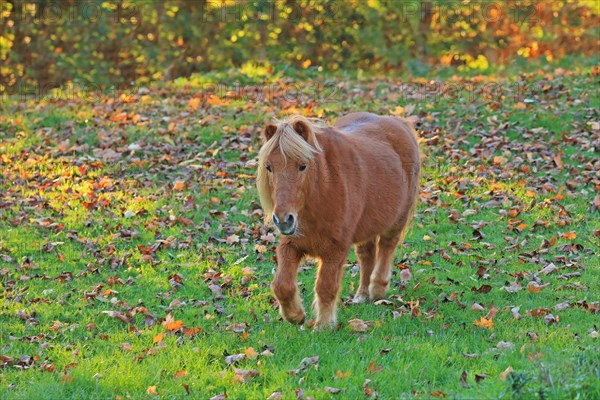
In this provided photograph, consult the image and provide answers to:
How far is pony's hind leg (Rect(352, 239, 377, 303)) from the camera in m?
7.85

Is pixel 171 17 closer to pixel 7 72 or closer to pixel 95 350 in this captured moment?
pixel 7 72

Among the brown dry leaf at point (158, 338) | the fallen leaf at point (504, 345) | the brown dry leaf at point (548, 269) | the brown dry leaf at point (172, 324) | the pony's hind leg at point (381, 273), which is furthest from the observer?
the brown dry leaf at point (548, 269)

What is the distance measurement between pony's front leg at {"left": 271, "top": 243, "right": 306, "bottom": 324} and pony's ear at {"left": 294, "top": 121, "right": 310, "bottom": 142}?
0.91m

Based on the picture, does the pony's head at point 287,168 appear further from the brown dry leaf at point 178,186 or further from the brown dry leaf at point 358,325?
the brown dry leaf at point 178,186

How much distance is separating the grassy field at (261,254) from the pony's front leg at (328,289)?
0.17 m

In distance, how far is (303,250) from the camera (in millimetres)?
6723

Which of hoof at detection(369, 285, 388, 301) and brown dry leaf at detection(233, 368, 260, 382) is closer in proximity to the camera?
brown dry leaf at detection(233, 368, 260, 382)

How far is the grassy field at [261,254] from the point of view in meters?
5.80

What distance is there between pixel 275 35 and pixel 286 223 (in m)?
14.2

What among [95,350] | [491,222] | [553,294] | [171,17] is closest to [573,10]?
[171,17]

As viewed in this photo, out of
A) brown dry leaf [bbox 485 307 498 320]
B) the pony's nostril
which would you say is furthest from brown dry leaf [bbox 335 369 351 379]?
brown dry leaf [bbox 485 307 498 320]

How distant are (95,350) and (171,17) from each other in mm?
14128

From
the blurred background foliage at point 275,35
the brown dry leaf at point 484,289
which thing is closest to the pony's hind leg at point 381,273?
the brown dry leaf at point 484,289

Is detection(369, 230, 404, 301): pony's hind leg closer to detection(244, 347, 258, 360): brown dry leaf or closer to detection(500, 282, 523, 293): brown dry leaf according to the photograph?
detection(500, 282, 523, 293): brown dry leaf
